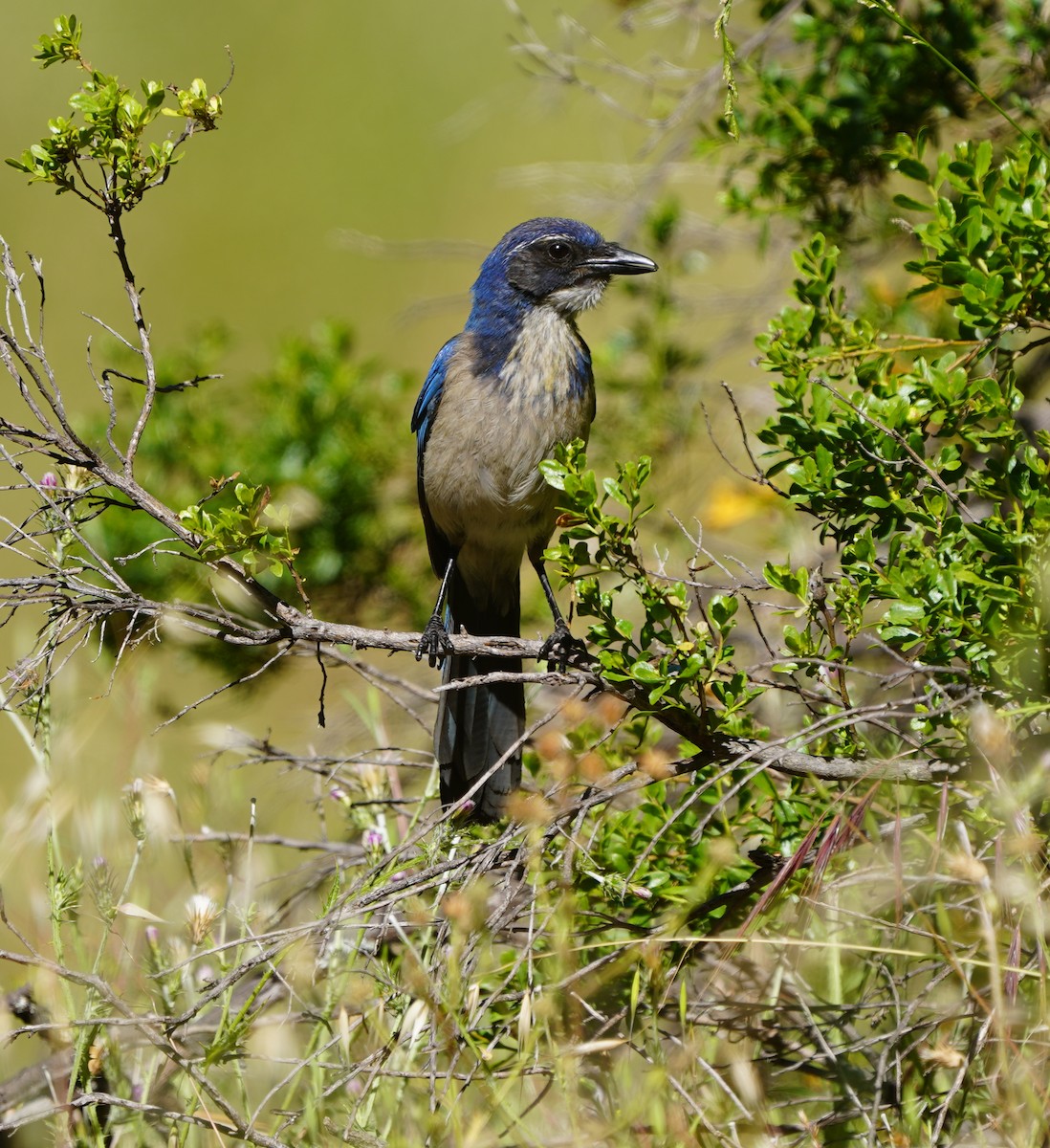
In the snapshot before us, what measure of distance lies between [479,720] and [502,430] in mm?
1002

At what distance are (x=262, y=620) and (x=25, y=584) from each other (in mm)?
2472

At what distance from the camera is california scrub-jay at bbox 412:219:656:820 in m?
4.26

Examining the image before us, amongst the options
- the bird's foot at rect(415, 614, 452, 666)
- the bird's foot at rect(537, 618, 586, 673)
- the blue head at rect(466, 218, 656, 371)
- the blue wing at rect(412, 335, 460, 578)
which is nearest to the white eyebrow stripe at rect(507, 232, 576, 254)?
the blue head at rect(466, 218, 656, 371)

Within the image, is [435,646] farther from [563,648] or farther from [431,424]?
[431,424]

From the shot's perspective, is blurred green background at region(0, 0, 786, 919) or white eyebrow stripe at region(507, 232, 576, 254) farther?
blurred green background at region(0, 0, 786, 919)

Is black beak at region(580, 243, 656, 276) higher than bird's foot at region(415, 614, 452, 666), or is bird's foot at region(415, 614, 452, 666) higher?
black beak at region(580, 243, 656, 276)

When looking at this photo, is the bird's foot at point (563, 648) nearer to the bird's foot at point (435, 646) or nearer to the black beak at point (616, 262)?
the bird's foot at point (435, 646)

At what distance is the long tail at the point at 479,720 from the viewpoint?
3.56 meters

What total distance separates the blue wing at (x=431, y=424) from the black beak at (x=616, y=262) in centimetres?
58

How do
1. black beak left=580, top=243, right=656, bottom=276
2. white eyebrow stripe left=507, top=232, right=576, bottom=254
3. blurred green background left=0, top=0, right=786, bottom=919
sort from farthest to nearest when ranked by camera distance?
blurred green background left=0, top=0, right=786, bottom=919
white eyebrow stripe left=507, top=232, right=576, bottom=254
black beak left=580, top=243, right=656, bottom=276

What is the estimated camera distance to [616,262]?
15.1 feet

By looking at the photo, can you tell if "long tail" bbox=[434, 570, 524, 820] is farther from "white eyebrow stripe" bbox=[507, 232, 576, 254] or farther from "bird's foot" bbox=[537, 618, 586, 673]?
"white eyebrow stripe" bbox=[507, 232, 576, 254]

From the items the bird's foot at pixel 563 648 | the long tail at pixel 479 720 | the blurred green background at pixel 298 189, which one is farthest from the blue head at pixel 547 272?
the bird's foot at pixel 563 648

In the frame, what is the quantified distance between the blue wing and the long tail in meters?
0.11
